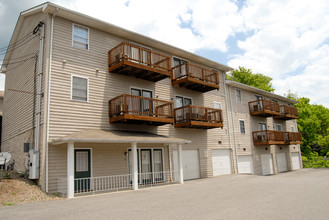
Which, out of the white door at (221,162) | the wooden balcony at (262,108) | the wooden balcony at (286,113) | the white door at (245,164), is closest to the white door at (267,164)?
the white door at (245,164)

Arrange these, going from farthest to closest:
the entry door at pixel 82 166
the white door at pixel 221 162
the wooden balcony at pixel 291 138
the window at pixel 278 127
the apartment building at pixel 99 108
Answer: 1. the window at pixel 278 127
2. the wooden balcony at pixel 291 138
3. the white door at pixel 221 162
4. the entry door at pixel 82 166
5. the apartment building at pixel 99 108

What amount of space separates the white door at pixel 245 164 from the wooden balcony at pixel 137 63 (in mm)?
10932

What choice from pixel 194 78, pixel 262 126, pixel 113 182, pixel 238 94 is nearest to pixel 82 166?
pixel 113 182

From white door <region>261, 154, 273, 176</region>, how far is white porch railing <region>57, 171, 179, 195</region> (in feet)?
39.4

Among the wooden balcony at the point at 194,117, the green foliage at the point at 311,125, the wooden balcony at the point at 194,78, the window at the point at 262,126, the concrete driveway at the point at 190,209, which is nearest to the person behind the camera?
the concrete driveway at the point at 190,209

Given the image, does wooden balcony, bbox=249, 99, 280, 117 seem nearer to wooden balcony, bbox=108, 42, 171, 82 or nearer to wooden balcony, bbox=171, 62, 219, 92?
wooden balcony, bbox=171, 62, 219, 92

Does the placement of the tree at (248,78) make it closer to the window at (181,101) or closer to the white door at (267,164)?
the white door at (267,164)

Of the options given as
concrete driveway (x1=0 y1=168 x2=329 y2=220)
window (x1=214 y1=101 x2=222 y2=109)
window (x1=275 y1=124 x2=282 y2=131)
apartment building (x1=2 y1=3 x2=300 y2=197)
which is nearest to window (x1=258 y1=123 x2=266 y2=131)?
window (x1=275 y1=124 x2=282 y2=131)

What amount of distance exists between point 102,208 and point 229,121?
16.0 m

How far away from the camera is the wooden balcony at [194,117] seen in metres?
17.3

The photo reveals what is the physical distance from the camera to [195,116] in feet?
58.2

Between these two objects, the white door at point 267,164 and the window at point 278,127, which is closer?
the white door at point 267,164

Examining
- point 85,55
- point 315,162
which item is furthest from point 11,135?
point 315,162

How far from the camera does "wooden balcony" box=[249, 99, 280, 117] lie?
25.3 metres
